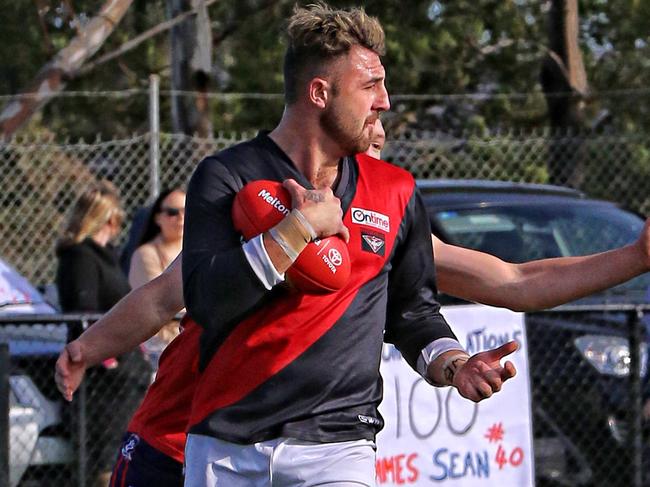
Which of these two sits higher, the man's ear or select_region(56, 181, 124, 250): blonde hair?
the man's ear

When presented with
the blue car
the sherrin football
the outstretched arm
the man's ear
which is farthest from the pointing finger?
the blue car

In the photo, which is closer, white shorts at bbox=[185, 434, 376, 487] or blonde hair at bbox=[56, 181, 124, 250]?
white shorts at bbox=[185, 434, 376, 487]

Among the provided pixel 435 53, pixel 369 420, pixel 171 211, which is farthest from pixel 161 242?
pixel 435 53

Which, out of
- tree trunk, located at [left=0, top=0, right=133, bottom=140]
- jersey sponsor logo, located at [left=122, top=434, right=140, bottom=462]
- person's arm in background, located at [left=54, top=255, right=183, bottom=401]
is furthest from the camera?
tree trunk, located at [left=0, top=0, right=133, bottom=140]

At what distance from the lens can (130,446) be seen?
158 inches

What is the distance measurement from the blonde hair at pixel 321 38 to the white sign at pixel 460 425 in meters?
3.10

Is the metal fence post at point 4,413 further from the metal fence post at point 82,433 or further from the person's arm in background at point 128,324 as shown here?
the person's arm in background at point 128,324

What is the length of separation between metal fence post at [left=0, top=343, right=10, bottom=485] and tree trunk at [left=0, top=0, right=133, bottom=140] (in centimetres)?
723

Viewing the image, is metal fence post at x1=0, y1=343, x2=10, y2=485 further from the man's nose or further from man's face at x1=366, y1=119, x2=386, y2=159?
the man's nose

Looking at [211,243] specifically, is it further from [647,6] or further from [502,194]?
[647,6]

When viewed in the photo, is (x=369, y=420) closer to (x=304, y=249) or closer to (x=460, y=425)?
(x=304, y=249)

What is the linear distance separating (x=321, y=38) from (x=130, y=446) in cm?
140

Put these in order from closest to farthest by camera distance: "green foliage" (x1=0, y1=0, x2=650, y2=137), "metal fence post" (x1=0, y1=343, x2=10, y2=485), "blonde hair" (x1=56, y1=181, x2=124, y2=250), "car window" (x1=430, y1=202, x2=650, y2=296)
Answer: "metal fence post" (x1=0, y1=343, x2=10, y2=485) → "blonde hair" (x1=56, y1=181, x2=124, y2=250) → "car window" (x1=430, y1=202, x2=650, y2=296) → "green foliage" (x1=0, y1=0, x2=650, y2=137)

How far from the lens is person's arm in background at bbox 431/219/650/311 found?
362 cm
